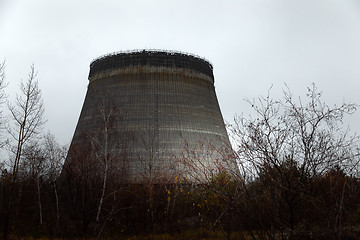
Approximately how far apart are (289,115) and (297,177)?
97 cm

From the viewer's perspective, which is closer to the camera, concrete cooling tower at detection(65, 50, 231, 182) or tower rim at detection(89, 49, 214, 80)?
concrete cooling tower at detection(65, 50, 231, 182)

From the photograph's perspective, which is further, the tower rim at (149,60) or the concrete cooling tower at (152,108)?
the tower rim at (149,60)

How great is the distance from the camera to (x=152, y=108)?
18812 mm

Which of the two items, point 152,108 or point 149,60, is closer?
point 152,108

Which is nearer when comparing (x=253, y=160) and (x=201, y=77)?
(x=253, y=160)

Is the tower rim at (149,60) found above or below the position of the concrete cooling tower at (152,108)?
above

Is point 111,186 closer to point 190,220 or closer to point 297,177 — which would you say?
point 190,220

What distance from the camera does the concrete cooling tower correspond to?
1695 cm

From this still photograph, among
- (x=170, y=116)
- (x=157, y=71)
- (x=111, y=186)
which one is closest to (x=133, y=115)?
(x=170, y=116)

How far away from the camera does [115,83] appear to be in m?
20.4

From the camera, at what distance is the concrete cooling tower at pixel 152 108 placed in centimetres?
1695

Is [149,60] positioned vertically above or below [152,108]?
above

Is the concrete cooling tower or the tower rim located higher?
the tower rim

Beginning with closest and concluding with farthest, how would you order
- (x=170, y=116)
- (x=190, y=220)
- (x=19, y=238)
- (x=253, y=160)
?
(x=253, y=160) → (x=19, y=238) → (x=190, y=220) → (x=170, y=116)
